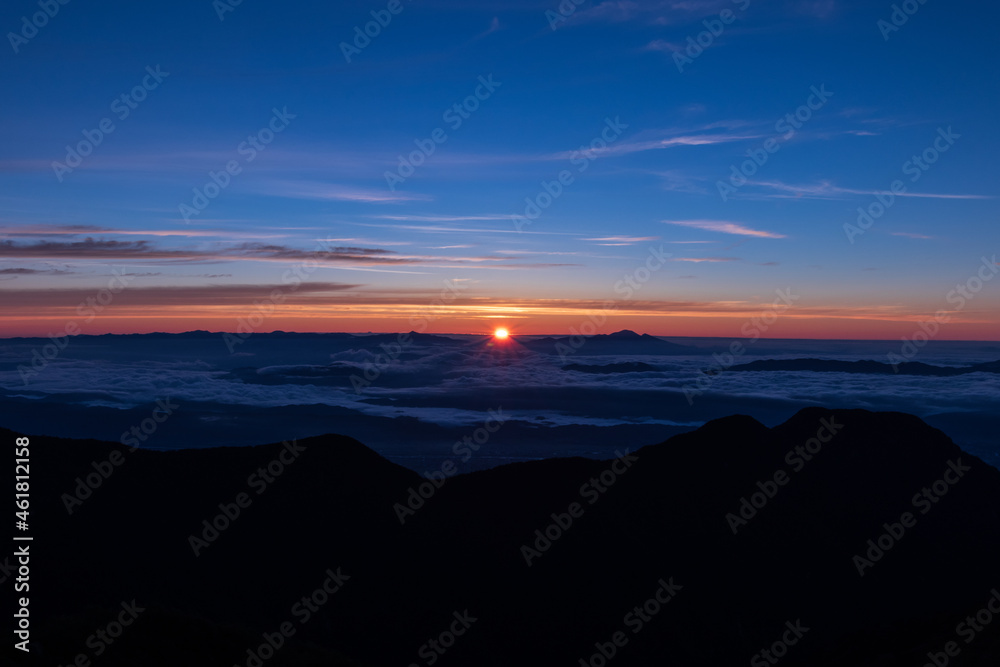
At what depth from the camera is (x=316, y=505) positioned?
2770cm

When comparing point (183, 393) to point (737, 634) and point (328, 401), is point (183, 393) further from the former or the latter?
point (737, 634)

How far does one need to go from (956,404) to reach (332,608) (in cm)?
13666

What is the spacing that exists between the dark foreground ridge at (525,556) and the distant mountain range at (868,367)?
152289 mm

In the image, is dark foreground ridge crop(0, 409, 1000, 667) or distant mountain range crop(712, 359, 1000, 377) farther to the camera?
distant mountain range crop(712, 359, 1000, 377)

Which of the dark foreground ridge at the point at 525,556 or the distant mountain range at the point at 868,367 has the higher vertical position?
the distant mountain range at the point at 868,367

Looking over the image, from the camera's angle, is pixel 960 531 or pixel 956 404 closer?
pixel 960 531

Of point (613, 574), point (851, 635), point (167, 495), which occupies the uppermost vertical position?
point (167, 495)

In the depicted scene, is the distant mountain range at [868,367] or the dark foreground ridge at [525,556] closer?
the dark foreground ridge at [525,556]

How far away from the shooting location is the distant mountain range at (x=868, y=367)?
172125 millimetres

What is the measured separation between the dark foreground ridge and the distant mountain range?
152289 mm

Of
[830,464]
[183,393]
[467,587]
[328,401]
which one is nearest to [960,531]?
[830,464]

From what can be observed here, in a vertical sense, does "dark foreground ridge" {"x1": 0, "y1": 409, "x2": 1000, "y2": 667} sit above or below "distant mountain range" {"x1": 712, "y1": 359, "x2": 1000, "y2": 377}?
below

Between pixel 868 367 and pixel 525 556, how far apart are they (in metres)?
181

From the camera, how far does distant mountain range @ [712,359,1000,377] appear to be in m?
172
